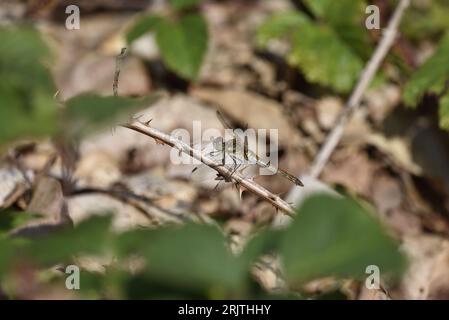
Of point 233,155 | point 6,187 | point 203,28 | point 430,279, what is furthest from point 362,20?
point 6,187

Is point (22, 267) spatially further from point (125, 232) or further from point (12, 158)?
point (12, 158)

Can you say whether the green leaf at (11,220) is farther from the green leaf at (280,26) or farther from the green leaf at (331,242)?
the green leaf at (280,26)

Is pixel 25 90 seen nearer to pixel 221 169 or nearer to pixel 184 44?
pixel 221 169

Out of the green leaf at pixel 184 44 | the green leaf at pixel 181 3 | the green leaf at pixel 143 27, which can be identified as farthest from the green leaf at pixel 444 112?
the green leaf at pixel 143 27

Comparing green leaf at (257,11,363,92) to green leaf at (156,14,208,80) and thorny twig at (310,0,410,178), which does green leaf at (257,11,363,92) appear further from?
green leaf at (156,14,208,80)

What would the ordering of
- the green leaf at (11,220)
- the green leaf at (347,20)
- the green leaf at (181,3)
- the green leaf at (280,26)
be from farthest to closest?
the green leaf at (280,26)
the green leaf at (347,20)
the green leaf at (181,3)
the green leaf at (11,220)

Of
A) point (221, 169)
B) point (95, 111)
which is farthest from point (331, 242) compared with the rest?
point (221, 169)
